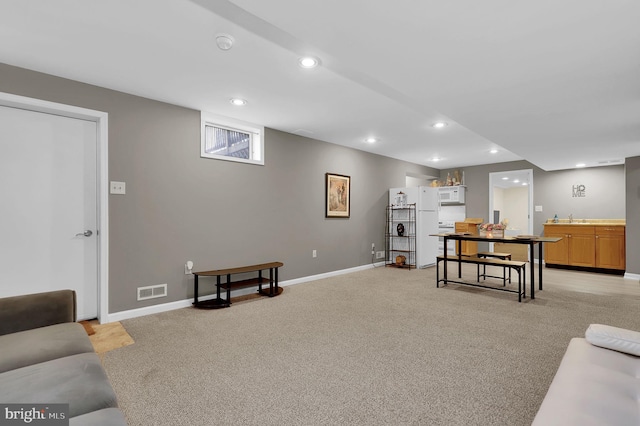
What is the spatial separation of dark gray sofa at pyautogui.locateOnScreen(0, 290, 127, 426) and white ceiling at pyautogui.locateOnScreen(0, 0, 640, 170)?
188 centimetres

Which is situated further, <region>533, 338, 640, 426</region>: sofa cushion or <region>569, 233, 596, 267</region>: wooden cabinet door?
<region>569, 233, 596, 267</region>: wooden cabinet door

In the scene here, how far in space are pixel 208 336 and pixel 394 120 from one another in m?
3.52

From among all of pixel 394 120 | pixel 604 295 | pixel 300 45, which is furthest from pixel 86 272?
pixel 604 295

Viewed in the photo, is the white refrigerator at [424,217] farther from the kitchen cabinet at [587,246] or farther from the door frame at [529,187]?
the kitchen cabinet at [587,246]

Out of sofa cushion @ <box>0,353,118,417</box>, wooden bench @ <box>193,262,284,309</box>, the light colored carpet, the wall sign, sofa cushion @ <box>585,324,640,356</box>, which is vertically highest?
the wall sign

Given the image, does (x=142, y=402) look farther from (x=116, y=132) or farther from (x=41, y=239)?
(x=116, y=132)

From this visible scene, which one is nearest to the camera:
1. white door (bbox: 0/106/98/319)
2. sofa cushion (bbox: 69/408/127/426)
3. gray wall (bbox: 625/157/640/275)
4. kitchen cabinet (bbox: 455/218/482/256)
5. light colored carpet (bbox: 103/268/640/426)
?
sofa cushion (bbox: 69/408/127/426)

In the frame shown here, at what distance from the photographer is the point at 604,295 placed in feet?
14.0

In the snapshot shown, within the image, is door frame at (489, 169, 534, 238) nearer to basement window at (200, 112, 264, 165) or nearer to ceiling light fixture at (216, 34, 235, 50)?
basement window at (200, 112, 264, 165)

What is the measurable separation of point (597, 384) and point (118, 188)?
397 centimetres

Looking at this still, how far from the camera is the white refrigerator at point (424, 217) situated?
20.9 ft

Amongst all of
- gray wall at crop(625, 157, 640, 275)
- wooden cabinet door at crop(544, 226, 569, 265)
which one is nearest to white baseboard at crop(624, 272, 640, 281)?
gray wall at crop(625, 157, 640, 275)

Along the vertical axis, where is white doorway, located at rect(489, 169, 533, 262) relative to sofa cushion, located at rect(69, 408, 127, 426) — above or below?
above

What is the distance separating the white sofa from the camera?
103 centimetres
